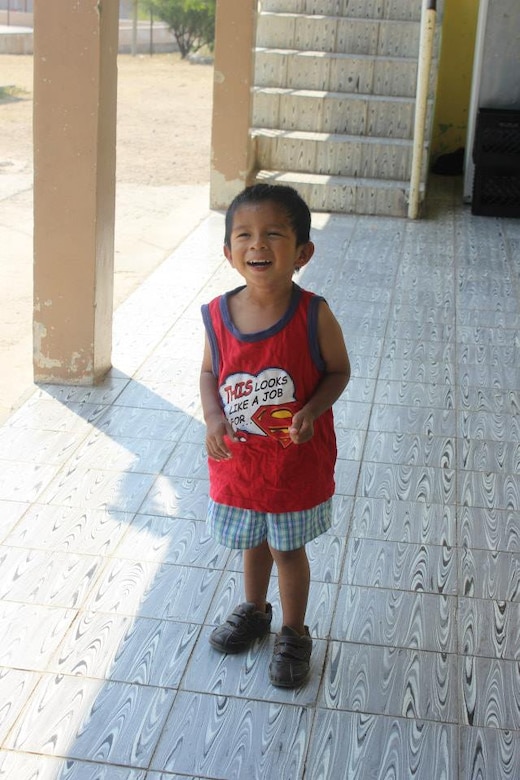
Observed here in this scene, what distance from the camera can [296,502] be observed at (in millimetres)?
2643

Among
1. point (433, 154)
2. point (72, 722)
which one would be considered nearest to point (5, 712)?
point (72, 722)

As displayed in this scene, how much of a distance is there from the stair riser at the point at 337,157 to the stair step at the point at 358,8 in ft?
5.34

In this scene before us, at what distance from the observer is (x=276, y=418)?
257 centimetres

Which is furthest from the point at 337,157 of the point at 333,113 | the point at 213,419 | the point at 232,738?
the point at 232,738

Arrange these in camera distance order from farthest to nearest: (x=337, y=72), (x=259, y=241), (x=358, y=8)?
(x=358, y=8) → (x=337, y=72) → (x=259, y=241)

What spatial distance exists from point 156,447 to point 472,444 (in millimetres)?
1227

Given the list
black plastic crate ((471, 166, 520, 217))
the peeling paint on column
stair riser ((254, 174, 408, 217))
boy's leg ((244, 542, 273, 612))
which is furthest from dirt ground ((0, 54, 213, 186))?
boy's leg ((244, 542, 273, 612))

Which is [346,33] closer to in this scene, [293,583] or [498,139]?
[498,139]

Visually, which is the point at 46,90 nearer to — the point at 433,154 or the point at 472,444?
the point at 472,444

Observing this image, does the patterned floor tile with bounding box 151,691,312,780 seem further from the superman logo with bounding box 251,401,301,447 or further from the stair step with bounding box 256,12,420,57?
the stair step with bounding box 256,12,420,57

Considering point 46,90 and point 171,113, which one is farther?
point 171,113

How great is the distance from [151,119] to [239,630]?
1261 cm

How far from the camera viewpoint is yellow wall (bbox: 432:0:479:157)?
10.5 m

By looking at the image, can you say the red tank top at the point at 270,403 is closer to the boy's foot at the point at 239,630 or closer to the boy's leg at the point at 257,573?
the boy's leg at the point at 257,573
